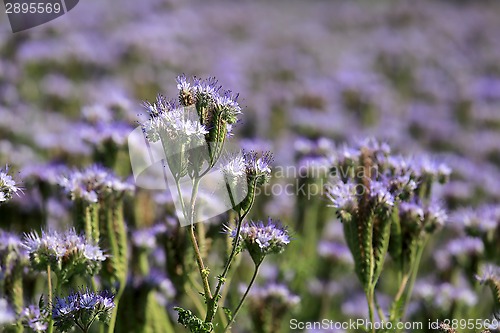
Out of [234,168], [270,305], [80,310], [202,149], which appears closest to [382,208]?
[234,168]

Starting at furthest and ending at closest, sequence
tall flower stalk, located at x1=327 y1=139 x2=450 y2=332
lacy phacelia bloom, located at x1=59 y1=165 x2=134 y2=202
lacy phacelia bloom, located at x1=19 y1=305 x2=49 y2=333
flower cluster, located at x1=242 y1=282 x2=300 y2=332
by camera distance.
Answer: flower cluster, located at x1=242 y1=282 x2=300 y2=332 → lacy phacelia bloom, located at x1=59 y1=165 x2=134 y2=202 → tall flower stalk, located at x1=327 y1=139 x2=450 y2=332 → lacy phacelia bloom, located at x1=19 y1=305 x2=49 y2=333

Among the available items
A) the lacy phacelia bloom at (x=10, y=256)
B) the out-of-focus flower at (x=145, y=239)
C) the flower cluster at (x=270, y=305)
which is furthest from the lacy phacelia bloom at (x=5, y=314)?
the flower cluster at (x=270, y=305)

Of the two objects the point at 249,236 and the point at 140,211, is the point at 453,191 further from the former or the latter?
the point at 249,236

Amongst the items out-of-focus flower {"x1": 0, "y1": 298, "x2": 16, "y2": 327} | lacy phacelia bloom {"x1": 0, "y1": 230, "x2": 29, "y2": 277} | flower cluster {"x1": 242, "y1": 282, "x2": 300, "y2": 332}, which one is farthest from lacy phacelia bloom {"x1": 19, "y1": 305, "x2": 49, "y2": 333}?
flower cluster {"x1": 242, "y1": 282, "x2": 300, "y2": 332}

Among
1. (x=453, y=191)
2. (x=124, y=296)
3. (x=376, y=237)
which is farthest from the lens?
(x=453, y=191)

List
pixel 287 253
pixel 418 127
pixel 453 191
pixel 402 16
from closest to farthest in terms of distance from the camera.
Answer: pixel 287 253 < pixel 453 191 < pixel 418 127 < pixel 402 16

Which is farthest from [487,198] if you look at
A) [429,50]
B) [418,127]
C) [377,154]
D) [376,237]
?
[429,50]

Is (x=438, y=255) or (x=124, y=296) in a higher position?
(x=438, y=255)

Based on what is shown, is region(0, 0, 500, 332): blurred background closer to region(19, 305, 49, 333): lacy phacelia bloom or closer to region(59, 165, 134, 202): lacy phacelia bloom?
region(59, 165, 134, 202): lacy phacelia bloom
